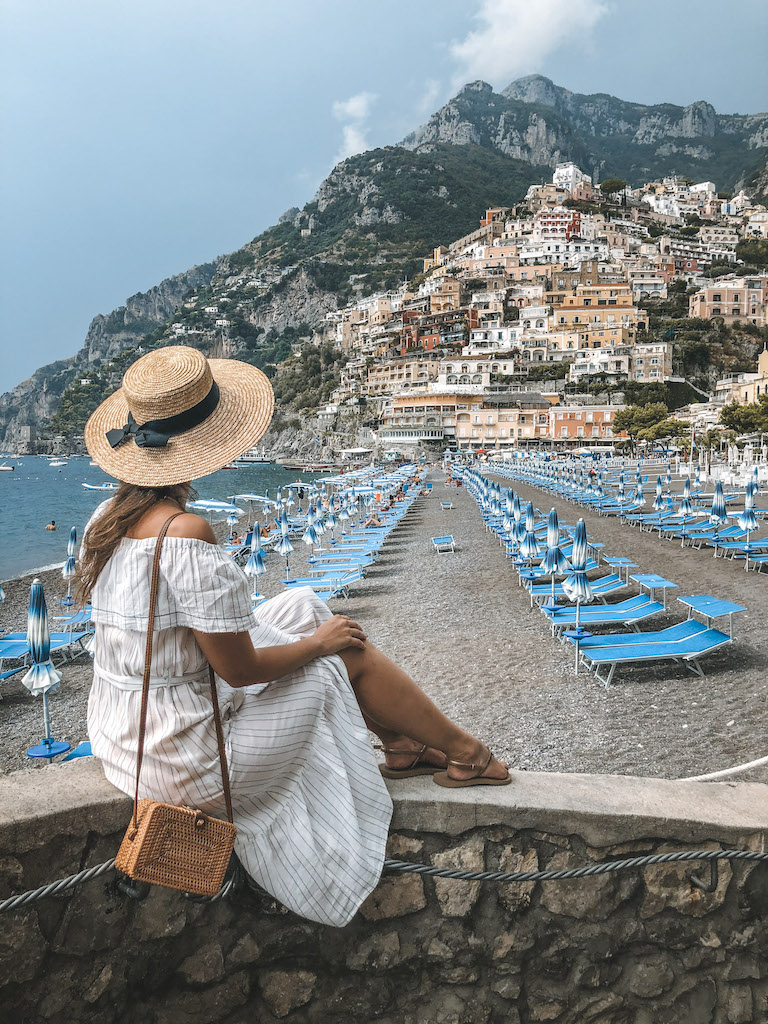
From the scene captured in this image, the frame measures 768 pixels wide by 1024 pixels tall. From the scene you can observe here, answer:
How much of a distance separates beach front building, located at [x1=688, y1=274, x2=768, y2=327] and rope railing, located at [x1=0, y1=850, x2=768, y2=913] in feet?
273

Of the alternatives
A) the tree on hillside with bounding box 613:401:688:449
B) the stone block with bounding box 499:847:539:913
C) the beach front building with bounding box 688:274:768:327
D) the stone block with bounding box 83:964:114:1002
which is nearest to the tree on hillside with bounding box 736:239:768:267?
the beach front building with bounding box 688:274:768:327

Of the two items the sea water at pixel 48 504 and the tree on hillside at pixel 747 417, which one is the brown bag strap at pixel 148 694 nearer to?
the sea water at pixel 48 504

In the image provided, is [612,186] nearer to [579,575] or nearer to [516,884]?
[579,575]

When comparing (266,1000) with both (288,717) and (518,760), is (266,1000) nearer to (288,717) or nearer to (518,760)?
(288,717)

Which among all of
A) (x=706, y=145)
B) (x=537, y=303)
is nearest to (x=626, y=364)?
(x=537, y=303)

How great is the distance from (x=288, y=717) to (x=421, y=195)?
470 feet

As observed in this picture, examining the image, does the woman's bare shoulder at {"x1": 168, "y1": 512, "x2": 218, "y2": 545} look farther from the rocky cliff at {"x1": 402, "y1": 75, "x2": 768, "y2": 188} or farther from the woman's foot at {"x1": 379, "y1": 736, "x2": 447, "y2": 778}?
the rocky cliff at {"x1": 402, "y1": 75, "x2": 768, "y2": 188}

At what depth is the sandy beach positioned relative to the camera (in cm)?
473

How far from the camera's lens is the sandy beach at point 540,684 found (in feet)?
15.5

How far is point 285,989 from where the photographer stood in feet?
5.34

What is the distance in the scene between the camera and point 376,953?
1668mm

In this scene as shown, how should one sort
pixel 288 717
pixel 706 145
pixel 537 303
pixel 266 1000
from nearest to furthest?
pixel 288 717
pixel 266 1000
pixel 537 303
pixel 706 145

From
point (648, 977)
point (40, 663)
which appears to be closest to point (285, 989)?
point (648, 977)

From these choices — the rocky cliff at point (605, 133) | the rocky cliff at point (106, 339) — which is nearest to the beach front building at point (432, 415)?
the rocky cliff at point (106, 339)
